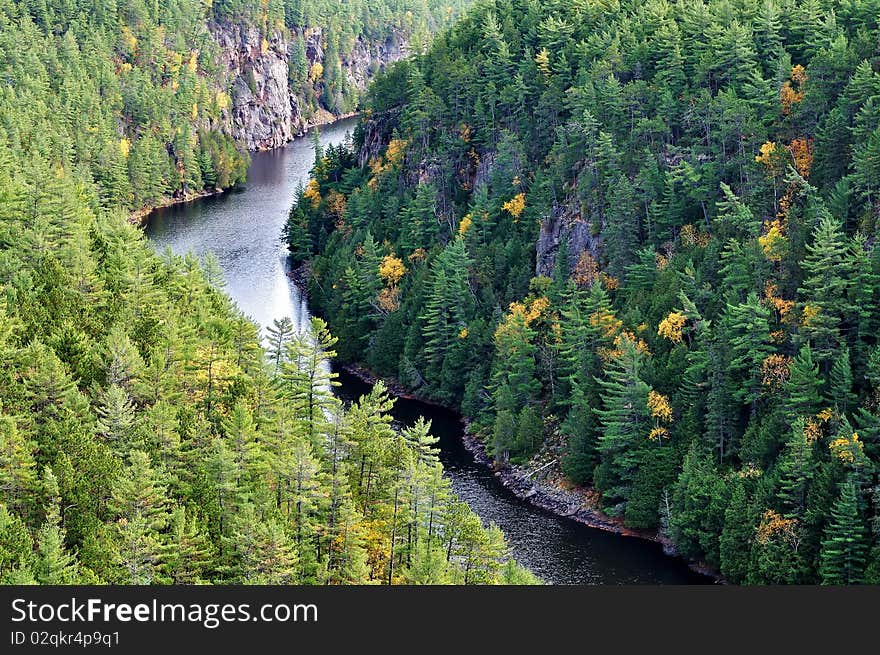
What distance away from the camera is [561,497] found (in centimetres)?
10462

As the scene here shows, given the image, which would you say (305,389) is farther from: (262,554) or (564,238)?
(564,238)

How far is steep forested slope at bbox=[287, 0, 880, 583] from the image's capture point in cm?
9238

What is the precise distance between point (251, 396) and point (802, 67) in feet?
201

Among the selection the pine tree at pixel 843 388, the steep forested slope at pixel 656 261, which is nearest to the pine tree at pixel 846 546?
the steep forested slope at pixel 656 261

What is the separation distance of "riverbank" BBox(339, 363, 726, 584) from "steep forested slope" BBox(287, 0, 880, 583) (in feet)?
4.24

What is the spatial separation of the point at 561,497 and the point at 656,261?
2414cm

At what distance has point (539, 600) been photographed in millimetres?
48062

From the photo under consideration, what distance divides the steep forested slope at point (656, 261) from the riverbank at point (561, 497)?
1291 millimetres

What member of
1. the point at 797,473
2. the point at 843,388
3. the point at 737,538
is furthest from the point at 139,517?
the point at 843,388

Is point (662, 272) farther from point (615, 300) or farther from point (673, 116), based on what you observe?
point (673, 116)

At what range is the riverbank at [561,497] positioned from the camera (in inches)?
3841

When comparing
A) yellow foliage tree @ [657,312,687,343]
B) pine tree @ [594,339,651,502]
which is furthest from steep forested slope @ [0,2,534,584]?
yellow foliage tree @ [657,312,687,343]

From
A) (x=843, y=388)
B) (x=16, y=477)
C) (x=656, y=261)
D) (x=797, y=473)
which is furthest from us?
(x=656, y=261)

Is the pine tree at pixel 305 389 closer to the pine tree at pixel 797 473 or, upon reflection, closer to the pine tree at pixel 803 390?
the pine tree at pixel 797 473
